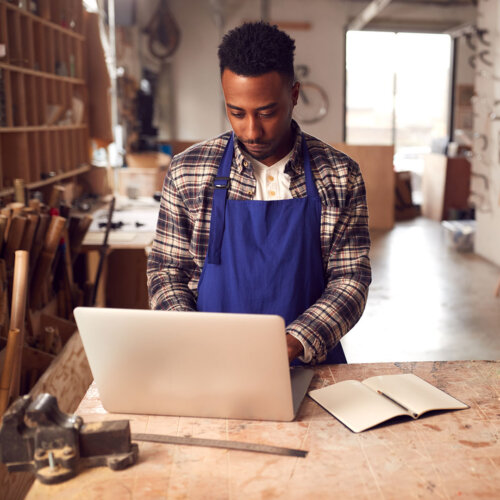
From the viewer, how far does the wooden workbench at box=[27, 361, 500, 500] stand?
99 cm

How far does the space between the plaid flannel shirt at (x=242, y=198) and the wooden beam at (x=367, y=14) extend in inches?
264

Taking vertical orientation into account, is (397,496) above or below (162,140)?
below

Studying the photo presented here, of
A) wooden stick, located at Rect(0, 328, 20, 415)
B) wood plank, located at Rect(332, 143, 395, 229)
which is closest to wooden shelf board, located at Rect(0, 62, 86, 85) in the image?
wooden stick, located at Rect(0, 328, 20, 415)

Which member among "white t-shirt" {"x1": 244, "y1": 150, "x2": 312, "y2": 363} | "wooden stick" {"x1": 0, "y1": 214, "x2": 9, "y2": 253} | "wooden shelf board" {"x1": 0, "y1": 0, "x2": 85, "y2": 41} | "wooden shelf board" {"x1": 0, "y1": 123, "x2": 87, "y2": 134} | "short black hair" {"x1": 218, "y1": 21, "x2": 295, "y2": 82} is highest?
"wooden shelf board" {"x1": 0, "y1": 0, "x2": 85, "y2": 41}

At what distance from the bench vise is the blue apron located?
0.57 meters

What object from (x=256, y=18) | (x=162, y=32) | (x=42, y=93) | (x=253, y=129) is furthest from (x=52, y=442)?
(x=256, y=18)

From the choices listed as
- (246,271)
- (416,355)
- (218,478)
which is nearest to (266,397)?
(218,478)

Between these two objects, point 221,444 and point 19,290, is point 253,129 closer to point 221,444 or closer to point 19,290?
point 221,444

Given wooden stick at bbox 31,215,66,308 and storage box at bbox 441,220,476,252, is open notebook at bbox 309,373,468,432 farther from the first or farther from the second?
storage box at bbox 441,220,476,252

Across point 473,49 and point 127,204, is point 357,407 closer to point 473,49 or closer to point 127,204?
point 127,204

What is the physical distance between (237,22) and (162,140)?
85.0 inches

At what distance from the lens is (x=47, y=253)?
2516 millimetres

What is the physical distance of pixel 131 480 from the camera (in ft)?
3.33

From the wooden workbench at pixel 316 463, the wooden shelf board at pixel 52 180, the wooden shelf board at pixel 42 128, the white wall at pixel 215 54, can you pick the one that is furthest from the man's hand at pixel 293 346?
the white wall at pixel 215 54
